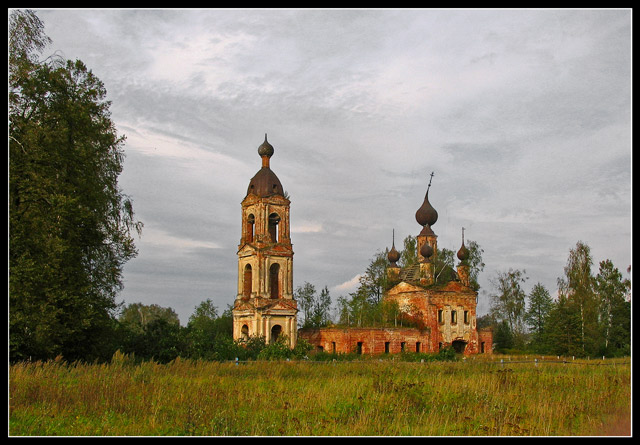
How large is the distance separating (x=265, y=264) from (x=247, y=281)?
245 centimetres

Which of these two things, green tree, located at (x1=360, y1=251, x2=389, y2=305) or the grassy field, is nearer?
the grassy field

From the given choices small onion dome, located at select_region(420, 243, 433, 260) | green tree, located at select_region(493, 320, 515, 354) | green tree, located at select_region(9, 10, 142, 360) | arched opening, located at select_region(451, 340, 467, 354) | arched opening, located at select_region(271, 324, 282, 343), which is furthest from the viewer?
green tree, located at select_region(493, 320, 515, 354)

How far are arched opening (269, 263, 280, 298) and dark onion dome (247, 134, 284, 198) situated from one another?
195 inches

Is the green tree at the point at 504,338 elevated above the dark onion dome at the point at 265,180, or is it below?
below

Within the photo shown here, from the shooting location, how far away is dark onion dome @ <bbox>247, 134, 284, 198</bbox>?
4250 cm

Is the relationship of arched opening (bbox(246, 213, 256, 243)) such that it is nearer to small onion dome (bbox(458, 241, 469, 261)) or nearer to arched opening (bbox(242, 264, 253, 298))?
arched opening (bbox(242, 264, 253, 298))

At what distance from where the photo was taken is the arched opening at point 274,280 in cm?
4241

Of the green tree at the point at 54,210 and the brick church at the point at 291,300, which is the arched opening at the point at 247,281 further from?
the green tree at the point at 54,210

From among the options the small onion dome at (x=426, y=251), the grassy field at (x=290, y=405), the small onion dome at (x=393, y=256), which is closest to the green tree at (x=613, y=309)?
the small onion dome at (x=426, y=251)

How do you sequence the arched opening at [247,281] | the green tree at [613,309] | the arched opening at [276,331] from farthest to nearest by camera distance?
the green tree at [613,309]
the arched opening at [247,281]
the arched opening at [276,331]

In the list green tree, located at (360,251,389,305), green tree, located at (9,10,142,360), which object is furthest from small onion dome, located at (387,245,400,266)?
green tree, located at (9,10,142,360)

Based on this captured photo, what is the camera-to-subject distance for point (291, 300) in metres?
41.4

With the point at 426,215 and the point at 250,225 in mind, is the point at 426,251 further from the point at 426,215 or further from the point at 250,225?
the point at 250,225

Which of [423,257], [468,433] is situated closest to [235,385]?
[468,433]
